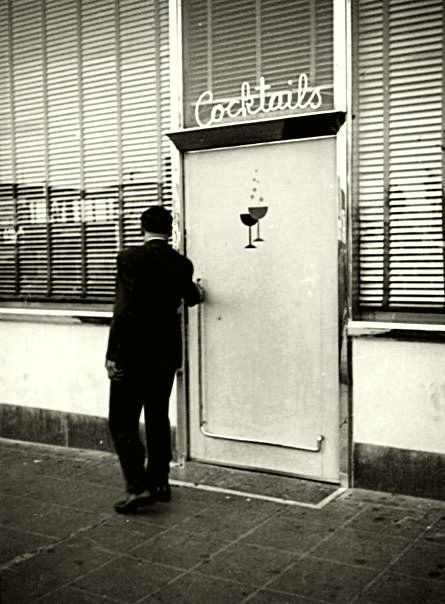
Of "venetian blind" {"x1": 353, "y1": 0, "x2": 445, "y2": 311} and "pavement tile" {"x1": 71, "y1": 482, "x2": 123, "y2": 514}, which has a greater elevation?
"venetian blind" {"x1": 353, "y1": 0, "x2": 445, "y2": 311}

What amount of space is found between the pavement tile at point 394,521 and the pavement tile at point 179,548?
37.3 inches

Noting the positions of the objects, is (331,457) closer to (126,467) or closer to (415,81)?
(126,467)

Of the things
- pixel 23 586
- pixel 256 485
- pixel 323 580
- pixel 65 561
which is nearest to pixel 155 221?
pixel 256 485

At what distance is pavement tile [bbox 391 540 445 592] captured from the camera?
4.44 metres

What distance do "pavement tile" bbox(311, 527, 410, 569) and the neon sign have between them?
303cm

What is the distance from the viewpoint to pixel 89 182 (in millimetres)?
7309

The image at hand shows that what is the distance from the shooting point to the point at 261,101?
6.28m

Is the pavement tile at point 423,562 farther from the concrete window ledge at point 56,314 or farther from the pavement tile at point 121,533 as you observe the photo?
the concrete window ledge at point 56,314

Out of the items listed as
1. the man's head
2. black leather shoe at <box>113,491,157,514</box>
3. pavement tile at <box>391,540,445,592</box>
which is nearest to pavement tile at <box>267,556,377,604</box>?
pavement tile at <box>391,540,445,592</box>

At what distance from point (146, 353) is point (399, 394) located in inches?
69.8

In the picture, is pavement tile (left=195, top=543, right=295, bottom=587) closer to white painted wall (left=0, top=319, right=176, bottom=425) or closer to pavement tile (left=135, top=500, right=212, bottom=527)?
pavement tile (left=135, top=500, right=212, bottom=527)

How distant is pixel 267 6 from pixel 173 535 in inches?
153

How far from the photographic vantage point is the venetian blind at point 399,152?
18.3ft

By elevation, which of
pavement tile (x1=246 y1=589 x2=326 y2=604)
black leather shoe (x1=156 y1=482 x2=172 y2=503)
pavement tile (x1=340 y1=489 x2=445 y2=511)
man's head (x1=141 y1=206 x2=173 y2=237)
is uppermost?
man's head (x1=141 y1=206 x2=173 y2=237)
